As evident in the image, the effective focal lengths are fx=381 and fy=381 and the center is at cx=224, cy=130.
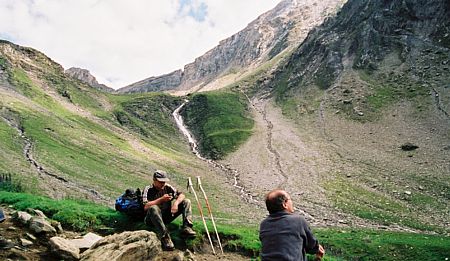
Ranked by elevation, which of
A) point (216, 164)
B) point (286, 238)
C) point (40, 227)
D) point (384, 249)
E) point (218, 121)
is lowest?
point (216, 164)

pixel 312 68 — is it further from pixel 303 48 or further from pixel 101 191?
pixel 101 191

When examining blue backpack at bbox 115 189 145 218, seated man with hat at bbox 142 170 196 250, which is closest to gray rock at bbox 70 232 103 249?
seated man with hat at bbox 142 170 196 250

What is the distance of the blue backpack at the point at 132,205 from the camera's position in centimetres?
1609

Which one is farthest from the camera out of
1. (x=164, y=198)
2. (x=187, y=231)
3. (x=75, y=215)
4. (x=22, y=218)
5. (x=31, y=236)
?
Result: (x=75, y=215)

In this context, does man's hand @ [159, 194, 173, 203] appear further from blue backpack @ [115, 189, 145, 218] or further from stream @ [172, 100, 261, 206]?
stream @ [172, 100, 261, 206]

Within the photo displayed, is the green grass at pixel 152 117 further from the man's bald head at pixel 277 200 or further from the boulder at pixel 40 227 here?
the man's bald head at pixel 277 200

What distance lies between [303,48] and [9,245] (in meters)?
177

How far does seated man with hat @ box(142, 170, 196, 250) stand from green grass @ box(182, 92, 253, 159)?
98.3 m

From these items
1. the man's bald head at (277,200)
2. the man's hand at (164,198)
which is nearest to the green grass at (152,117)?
the man's hand at (164,198)

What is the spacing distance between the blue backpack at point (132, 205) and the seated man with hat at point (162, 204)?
635mm

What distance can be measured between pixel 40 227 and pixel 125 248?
4266 mm

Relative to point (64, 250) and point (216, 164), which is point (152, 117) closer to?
point (216, 164)

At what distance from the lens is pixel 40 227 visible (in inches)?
535

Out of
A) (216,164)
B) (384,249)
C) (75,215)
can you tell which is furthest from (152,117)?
(75,215)
